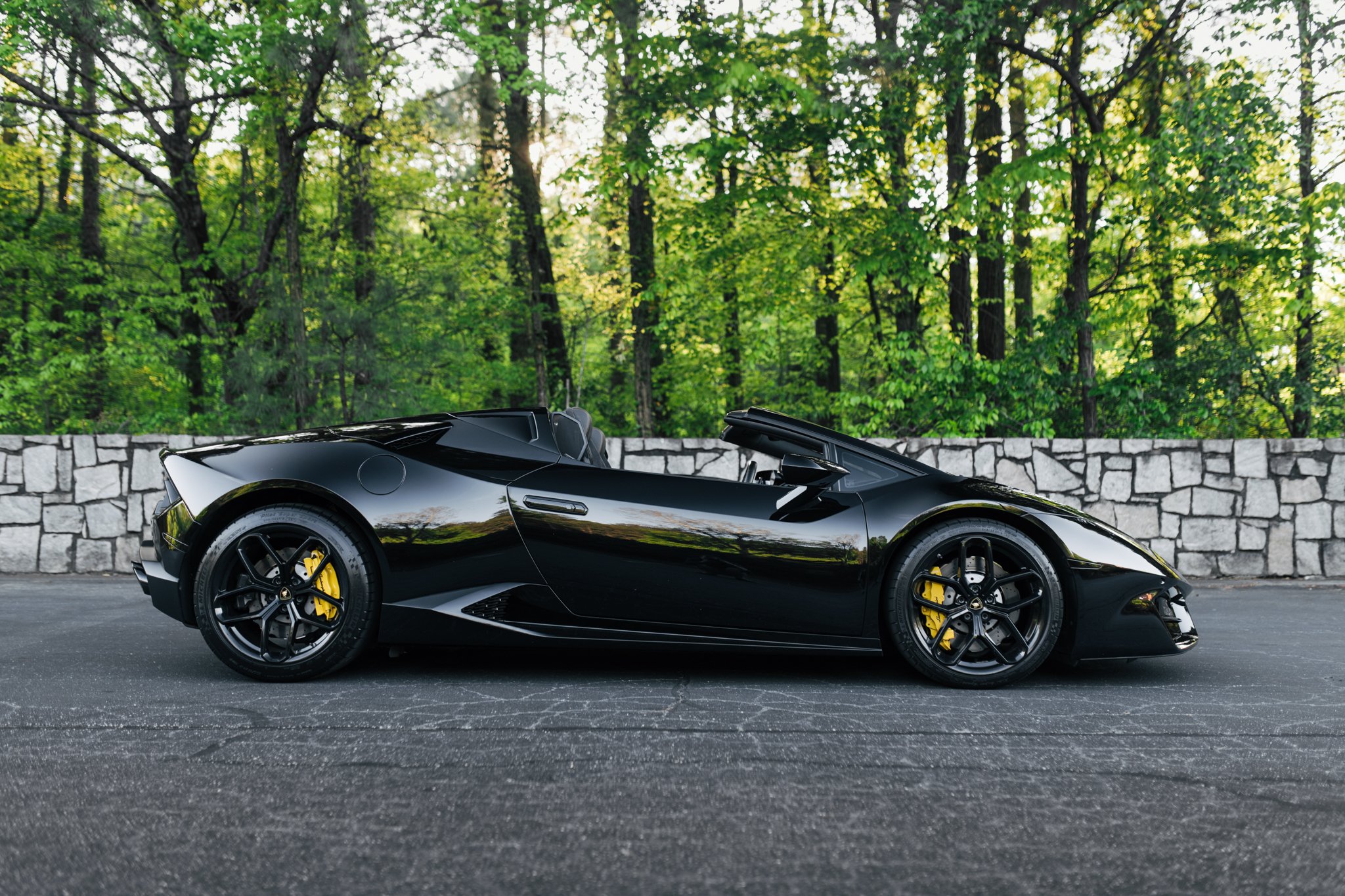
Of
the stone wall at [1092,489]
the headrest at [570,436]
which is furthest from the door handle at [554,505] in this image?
the stone wall at [1092,489]

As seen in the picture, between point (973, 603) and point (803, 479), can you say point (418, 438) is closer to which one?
point (803, 479)

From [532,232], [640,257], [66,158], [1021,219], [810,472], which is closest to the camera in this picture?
[810,472]

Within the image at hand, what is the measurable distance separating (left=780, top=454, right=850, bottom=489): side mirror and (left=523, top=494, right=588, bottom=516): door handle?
794 millimetres

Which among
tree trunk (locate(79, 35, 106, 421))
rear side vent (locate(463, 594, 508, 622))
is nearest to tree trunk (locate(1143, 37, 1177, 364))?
rear side vent (locate(463, 594, 508, 622))

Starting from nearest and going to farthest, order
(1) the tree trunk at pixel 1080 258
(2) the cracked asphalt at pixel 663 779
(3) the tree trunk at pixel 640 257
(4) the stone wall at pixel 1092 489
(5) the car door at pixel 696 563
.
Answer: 1. (2) the cracked asphalt at pixel 663 779
2. (5) the car door at pixel 696 563
3. (4) the stone wall at pixel 1092 489
4. (1) the tree trunk at pixel 1080 258
5. (3) the tree trunk at pixel 640 257

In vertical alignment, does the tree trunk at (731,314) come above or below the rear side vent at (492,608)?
above

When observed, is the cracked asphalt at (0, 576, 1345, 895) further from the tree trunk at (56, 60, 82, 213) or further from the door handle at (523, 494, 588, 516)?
the tree trunk at (56, 60, 82, 213)

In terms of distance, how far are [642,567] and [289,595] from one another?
1354 millimetres

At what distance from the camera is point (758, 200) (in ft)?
38.9

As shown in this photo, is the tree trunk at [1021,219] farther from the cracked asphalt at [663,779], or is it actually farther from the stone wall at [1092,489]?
the cracked asphalt at [663,779]

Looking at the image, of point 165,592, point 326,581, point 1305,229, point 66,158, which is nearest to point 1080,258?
point 1305,229

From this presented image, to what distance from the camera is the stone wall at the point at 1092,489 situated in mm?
7809

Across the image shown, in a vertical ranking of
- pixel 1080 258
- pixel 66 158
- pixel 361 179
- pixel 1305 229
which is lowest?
pixel 1080 258

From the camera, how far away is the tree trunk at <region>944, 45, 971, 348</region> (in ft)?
33.3
